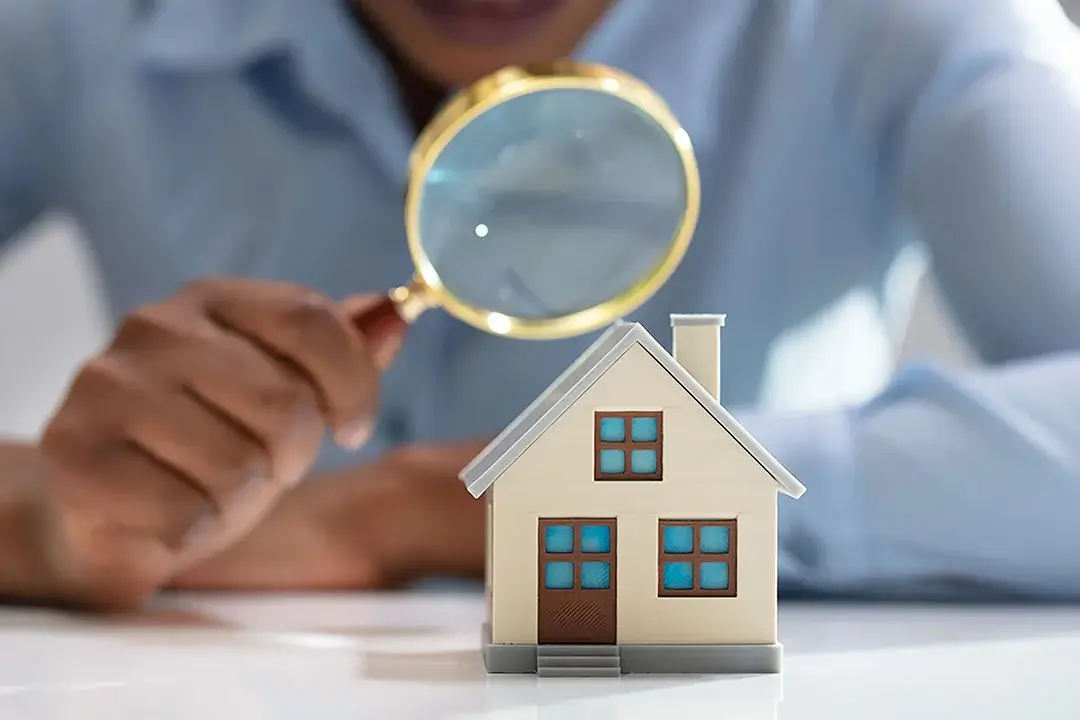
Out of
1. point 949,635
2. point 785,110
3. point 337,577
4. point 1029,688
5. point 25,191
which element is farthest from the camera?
point 25,191

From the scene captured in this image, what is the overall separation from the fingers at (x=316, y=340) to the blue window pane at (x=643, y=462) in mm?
288

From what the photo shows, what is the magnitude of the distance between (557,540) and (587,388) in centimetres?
10

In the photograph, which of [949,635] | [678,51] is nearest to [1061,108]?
[678,51]

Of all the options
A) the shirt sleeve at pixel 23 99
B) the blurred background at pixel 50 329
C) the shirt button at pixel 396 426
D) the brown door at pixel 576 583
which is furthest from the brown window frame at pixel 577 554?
the blurred background at pixel 50 329

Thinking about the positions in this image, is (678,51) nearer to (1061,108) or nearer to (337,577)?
(1061,108)

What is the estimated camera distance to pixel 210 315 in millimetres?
1082

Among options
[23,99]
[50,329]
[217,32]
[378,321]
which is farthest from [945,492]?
[50,329]

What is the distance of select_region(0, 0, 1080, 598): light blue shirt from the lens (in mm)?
1400

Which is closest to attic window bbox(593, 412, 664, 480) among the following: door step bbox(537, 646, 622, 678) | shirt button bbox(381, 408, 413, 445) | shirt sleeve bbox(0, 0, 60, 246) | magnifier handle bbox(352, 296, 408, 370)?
door step bbox(537, 646, 622, 678)

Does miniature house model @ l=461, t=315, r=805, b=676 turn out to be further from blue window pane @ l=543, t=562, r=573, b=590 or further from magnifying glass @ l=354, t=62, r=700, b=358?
magnifying glass @ l=354, t=62, r=700, b=358

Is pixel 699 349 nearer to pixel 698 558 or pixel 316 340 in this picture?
pixel 698 558

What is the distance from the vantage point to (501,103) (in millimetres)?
921

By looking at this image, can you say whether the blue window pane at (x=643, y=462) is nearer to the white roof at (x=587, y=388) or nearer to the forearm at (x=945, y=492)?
the white roof at (x=587, y=388)

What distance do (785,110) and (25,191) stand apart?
1.04m
